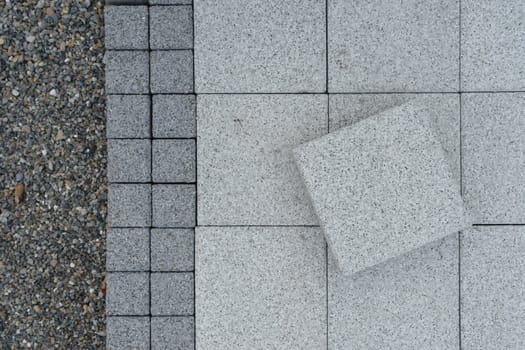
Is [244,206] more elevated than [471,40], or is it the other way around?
[471,40]

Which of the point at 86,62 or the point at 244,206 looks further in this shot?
the point at 86,62

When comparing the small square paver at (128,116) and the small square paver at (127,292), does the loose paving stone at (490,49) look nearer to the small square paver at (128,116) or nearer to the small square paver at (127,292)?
the small square paver at (128,116)

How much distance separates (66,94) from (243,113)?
1209 millimetres

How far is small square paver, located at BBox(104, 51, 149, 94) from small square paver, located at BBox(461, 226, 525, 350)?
7.24ft

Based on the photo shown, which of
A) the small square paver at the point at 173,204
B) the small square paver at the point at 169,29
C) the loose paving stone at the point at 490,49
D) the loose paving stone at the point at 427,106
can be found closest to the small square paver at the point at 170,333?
the small square paver at the point at 173,204

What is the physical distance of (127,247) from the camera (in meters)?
2.77

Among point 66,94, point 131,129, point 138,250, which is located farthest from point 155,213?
point 66,94

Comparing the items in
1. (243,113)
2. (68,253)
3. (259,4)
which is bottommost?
(68,253)

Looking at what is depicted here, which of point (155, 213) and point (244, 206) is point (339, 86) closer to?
point (244, 206)

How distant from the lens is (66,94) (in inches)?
117

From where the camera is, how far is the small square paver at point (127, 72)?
9.05ft

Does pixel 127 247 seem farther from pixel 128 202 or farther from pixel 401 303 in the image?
pixel 401 303

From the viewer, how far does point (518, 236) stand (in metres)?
2.77

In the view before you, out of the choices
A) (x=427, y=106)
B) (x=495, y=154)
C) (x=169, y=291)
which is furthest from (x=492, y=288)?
(x=169, y=291)
